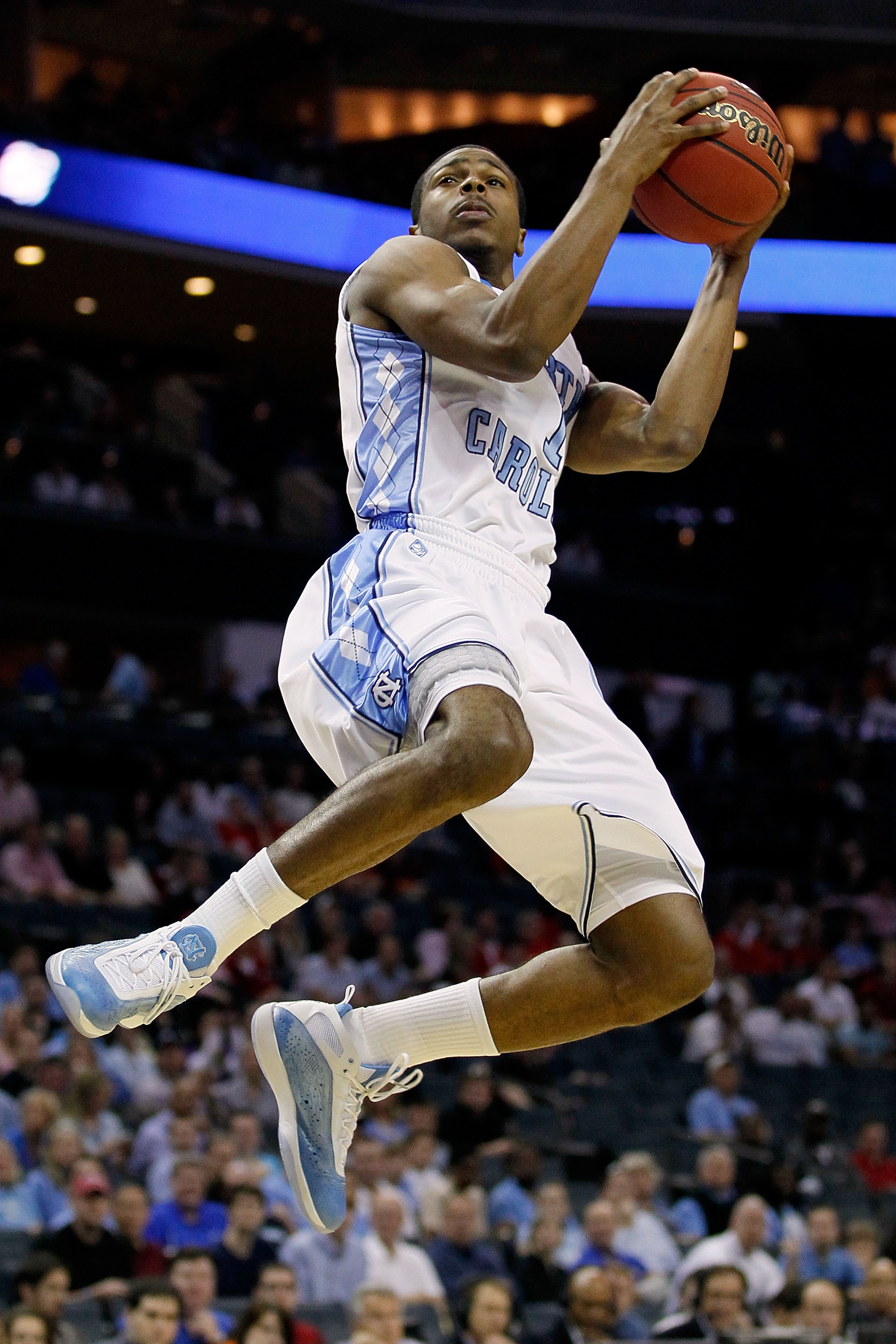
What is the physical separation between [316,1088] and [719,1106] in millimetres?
8325

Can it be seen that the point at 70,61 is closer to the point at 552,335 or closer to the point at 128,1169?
the point at 128,1169

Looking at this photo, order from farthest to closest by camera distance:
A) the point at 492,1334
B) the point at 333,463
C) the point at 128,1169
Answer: the point at 333,463 → the point at 128,1169 → the point at 492,1334

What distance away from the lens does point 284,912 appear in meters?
3.96

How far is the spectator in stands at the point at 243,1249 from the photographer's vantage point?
8.16 m

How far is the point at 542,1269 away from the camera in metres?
8.91

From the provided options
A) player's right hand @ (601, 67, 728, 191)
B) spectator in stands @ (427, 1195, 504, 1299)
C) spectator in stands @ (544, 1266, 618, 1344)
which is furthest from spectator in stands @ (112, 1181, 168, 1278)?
player's right hand @ (601, 67, 728, 191)

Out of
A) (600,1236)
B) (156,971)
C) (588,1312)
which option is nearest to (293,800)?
(600,1236)

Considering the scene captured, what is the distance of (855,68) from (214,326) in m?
9.75

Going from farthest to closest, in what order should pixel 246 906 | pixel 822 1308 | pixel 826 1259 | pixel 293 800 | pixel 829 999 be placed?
pixel 293 800 < pixel 829 999 < pixel 826 1259 < pixel 822 1308 < pixel 246 906

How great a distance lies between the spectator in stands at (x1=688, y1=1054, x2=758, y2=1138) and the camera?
11.9m

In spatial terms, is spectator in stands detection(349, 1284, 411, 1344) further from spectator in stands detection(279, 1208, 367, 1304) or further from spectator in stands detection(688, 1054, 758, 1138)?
spectator in stands detection(688, 1054, 758, 1138)

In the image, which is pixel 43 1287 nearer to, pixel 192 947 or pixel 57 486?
pixel 192 947

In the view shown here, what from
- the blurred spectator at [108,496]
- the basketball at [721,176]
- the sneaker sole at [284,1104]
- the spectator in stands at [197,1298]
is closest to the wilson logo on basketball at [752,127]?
the basketball at [721,176]

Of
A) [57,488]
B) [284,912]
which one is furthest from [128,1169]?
[57,488]
